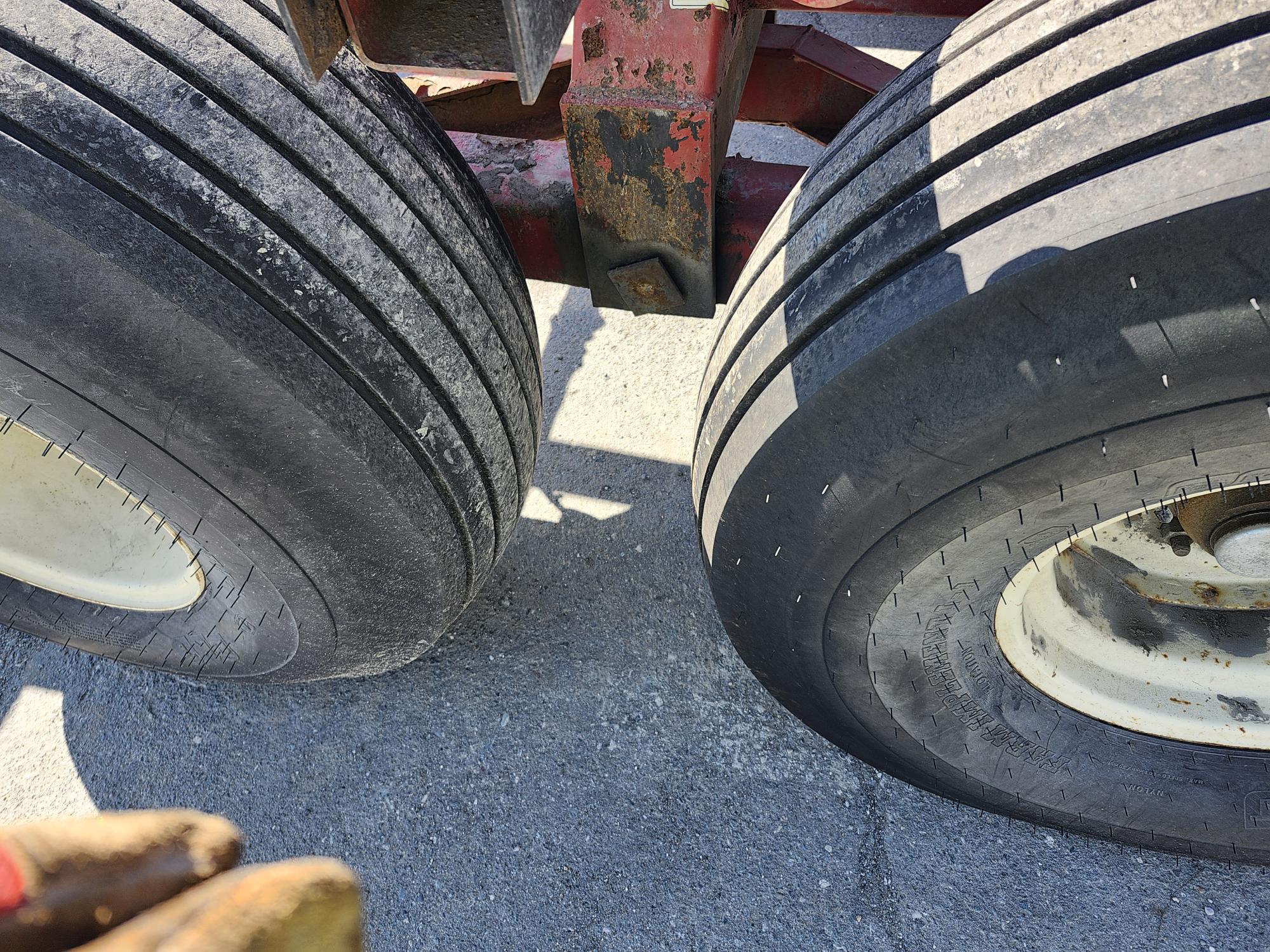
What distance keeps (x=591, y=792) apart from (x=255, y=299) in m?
1.11

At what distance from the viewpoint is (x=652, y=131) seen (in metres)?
1.42

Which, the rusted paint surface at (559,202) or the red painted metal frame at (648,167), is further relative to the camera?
the rusted paint surface at (559,202)

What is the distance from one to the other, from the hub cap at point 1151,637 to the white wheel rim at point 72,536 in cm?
160

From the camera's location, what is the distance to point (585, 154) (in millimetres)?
1468

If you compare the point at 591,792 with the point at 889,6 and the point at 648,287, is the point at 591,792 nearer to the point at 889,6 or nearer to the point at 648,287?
the point at 648,287

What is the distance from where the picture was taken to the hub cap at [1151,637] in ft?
5.08

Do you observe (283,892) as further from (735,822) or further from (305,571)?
(735,822)

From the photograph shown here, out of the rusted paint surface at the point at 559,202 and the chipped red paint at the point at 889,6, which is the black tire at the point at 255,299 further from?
the chipped red paint at the point at 889,6

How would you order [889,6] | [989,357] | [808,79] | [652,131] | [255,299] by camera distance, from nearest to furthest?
[989,357]
[255,299]
[652,131]
[889,6]
[808,79]

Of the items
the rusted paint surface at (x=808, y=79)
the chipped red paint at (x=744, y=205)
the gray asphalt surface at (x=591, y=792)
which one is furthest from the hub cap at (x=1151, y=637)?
the rusted paint surface at (x=808, y=79)

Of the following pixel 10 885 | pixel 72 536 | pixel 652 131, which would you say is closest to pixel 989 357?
pixel 652 131

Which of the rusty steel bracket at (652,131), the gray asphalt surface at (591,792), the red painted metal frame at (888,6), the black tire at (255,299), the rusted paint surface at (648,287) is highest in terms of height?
the red painted metal frame at (888,6)

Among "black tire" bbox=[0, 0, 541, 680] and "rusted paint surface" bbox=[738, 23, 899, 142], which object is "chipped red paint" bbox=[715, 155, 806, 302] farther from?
"rusted paint surface" bbox=[738, 23, 899, 142]

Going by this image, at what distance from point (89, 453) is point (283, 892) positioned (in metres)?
1.00
